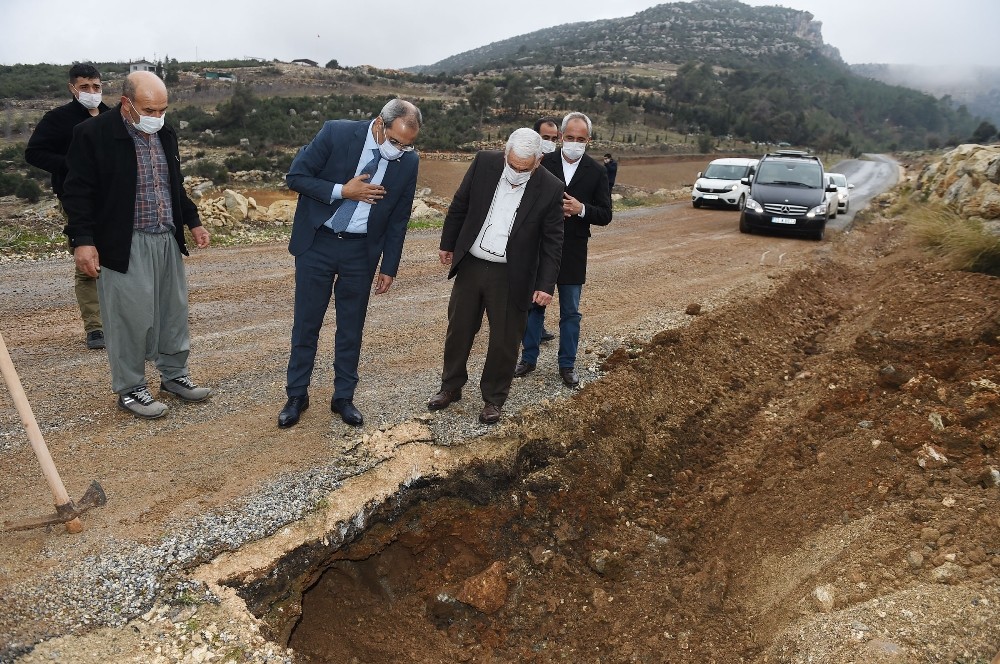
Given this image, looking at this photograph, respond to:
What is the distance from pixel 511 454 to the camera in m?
3.94

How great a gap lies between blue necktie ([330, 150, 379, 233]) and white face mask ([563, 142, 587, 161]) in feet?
4.66

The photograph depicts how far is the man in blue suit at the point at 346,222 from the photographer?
3549mm

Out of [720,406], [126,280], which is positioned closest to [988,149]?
[720,406]

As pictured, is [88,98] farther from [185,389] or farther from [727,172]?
[727,172]

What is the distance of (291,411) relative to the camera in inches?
156

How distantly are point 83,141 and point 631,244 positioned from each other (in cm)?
919

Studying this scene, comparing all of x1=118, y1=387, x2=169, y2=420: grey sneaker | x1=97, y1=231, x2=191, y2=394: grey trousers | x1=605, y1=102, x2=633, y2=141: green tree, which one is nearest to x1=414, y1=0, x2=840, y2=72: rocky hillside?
x1=605, y1=102, x2=633, y2=141: green tree

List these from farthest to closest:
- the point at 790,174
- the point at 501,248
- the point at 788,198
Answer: the point at 790,174, the point at 788,198, the point at 501,248

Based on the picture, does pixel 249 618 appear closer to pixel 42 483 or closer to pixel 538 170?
pixel 42 483

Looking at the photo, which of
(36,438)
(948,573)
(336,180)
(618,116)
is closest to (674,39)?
(618,116)

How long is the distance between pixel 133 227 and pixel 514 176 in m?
2.22

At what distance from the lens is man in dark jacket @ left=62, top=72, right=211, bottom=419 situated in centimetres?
346

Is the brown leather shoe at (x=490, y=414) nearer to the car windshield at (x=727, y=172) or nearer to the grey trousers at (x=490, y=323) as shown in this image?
the grey trousers at (x=490, y=323)

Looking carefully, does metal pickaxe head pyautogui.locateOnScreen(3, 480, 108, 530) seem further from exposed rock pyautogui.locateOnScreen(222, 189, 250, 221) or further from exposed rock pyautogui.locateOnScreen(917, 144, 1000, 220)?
exposed rock pyautogui.locateOnScreen(222, 189, 250, 221)
